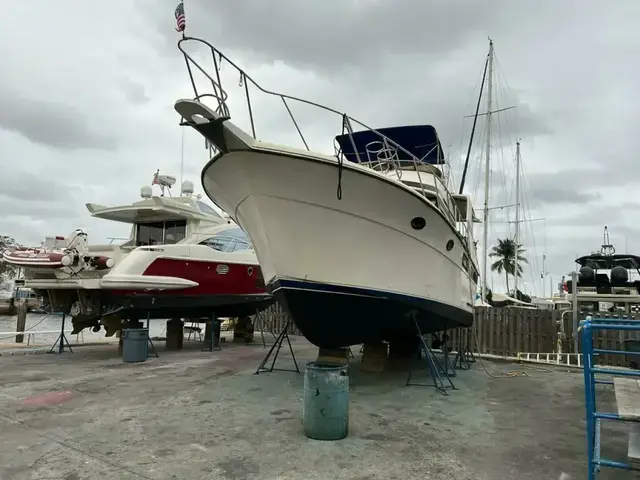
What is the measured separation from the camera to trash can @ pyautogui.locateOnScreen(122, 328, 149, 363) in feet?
30.9

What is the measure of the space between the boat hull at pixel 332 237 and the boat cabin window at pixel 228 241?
4.95 meters

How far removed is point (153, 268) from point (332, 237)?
5.46m

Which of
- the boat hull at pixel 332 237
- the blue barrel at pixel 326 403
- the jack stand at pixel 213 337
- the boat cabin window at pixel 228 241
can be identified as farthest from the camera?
the boat cabin window at pixel 228 241

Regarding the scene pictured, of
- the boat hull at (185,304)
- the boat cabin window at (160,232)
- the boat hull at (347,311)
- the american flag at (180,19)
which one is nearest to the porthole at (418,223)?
the boat hull at (347,311)

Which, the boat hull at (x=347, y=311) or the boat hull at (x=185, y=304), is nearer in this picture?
the boat hull at (x=347, y=311)

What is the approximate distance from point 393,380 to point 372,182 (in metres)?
3.46

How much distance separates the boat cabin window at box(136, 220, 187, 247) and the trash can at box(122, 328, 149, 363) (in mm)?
3180

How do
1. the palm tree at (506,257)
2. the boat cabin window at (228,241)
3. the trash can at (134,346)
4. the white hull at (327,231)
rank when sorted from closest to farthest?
the white hull at (327,231), the trash can at (134,346), the boat cabin window at (228,241), the palm tree at (506,257)

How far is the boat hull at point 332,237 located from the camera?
6.08 meters

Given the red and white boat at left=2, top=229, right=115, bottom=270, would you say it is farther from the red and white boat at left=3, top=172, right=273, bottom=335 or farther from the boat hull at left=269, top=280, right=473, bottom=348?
the boat hull at left=269, top=280, right=473, bottom=348

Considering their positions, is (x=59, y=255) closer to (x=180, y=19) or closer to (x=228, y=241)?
(x=228, y=241)

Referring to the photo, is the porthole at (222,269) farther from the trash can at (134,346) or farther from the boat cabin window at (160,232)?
the trash can at (134,346)

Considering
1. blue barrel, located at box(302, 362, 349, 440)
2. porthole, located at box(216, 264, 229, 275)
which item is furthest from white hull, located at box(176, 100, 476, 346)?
porthole, located at box(216, 264, 229, 275)

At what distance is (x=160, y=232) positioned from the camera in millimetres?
12547
